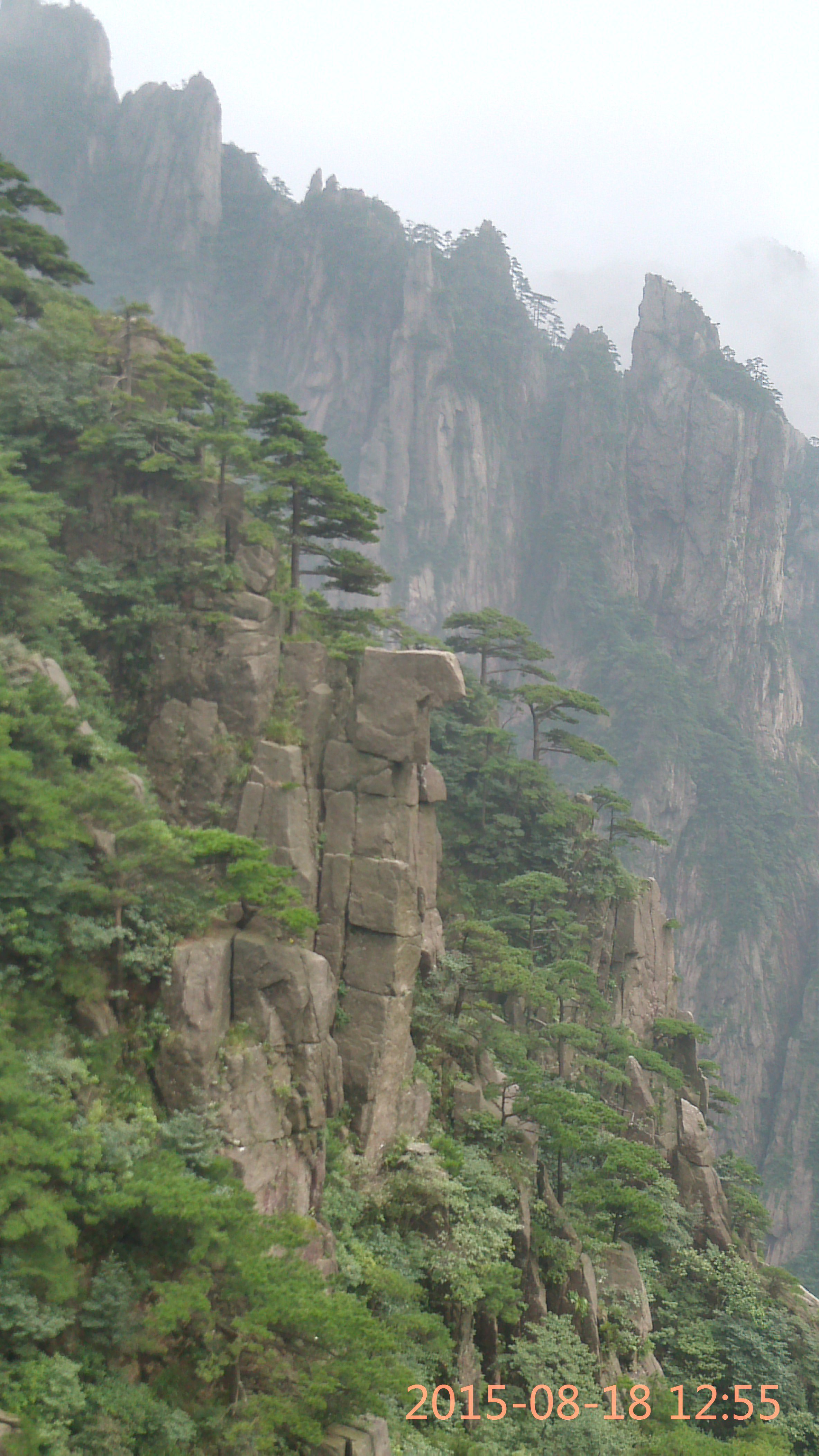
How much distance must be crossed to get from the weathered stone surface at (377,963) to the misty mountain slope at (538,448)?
38.2m

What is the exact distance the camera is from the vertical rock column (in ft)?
45.9

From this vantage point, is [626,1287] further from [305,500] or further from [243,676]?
[305,500]

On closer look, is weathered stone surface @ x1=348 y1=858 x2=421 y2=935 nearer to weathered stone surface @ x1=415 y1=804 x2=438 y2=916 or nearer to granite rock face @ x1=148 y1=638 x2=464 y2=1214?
granite rock face @ x1=148 y1=638 x2=464 y2=1214

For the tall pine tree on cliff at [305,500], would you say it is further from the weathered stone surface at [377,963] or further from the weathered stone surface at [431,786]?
the weathered stone surface at [377,963]

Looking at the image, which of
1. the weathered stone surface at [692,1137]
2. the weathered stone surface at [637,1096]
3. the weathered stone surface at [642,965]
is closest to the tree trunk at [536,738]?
the weathered stone surface at [642,965]

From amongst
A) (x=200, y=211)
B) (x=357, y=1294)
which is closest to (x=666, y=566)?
(x=200, y=211)

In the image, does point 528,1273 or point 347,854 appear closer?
point 528,1273

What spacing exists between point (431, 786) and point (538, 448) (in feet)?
158

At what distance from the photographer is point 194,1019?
1055 cm

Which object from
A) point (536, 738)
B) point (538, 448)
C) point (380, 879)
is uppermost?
point (538, 448)

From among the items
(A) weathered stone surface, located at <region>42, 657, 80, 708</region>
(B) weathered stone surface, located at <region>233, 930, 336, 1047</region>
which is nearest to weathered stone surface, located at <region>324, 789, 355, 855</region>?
(B) weathered stone surface, located at <region>233, 930, 336, 1047</region>

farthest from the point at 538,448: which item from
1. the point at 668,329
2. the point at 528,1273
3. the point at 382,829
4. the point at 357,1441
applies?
the point at 357,1441

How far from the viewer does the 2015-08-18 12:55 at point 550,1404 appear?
37.0 feet

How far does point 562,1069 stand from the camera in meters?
18.8
